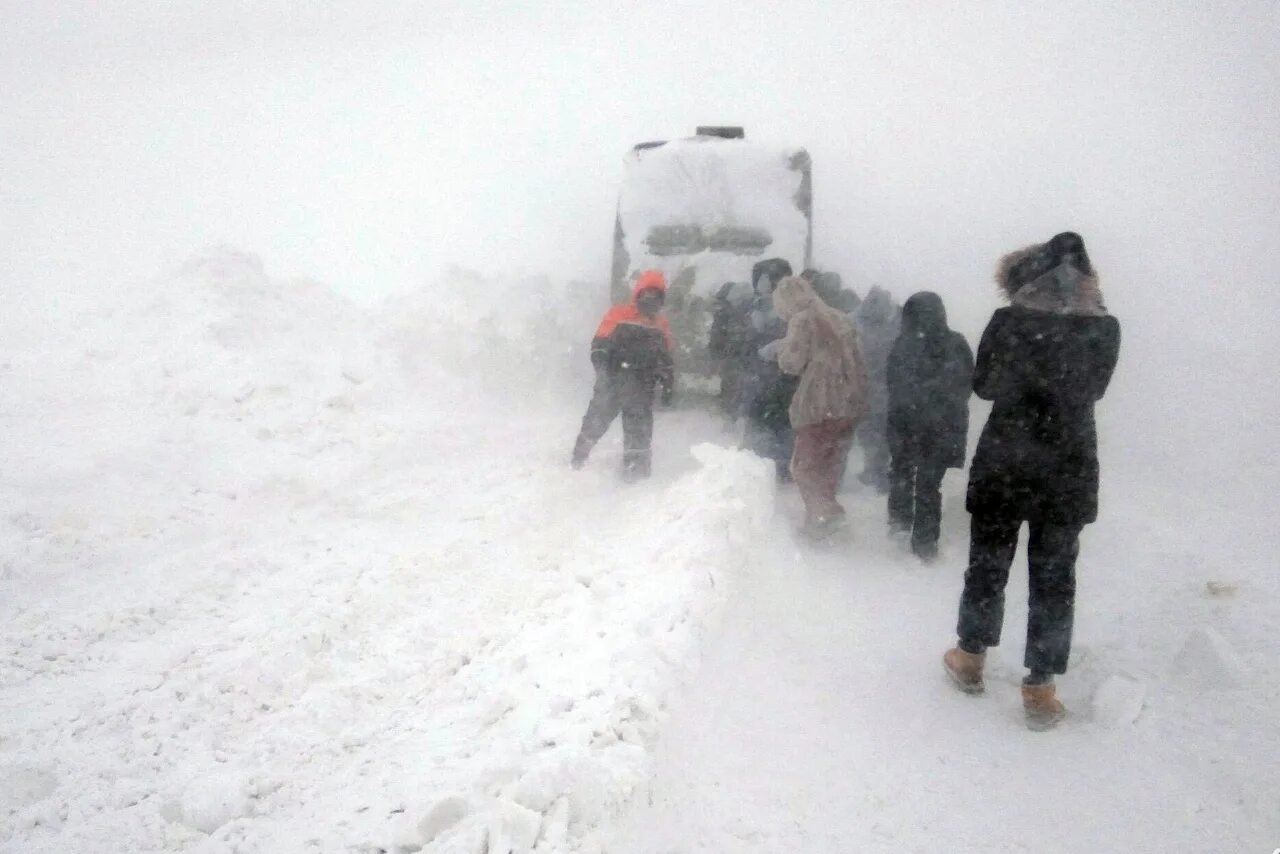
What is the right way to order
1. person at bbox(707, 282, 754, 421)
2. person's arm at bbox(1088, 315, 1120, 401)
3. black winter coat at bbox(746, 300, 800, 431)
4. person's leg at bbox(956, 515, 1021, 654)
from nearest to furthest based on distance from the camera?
1. person's arm at bbox(1088, 315, 1120, 401)
2. person's leg at bbox(956, 515, 1021, 654)
3. black winter coat at bbox(746, 300, 800, 431)
4. person at bbox(707, 282, 754, 421)

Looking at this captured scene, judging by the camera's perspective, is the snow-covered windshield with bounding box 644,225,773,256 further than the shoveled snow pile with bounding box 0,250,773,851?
Yes

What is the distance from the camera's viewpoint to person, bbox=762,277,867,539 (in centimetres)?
510

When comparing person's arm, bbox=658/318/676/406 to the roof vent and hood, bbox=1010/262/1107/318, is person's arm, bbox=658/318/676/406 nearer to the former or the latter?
hood, bbox=1010/262/1107/318

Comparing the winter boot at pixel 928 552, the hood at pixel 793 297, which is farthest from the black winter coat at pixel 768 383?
the winter boot at pixel 928 552

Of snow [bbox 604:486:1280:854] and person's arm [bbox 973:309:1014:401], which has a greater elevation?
person's arm [bbox 973:309:1014:401]

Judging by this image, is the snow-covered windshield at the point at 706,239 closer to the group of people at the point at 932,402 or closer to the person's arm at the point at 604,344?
the group of people at the point at 932,402

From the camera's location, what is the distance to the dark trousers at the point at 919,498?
201 inches

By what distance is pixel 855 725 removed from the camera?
3297 millimetres

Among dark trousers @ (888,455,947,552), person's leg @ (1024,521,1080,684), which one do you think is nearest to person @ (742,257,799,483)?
dark trousers @ (888,455,947,552)

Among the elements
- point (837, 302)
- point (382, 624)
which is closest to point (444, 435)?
point (382, 624)

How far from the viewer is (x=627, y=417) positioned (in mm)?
6297

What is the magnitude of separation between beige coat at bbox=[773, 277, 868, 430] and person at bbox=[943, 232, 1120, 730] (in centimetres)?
163

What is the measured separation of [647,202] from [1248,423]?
6566mm

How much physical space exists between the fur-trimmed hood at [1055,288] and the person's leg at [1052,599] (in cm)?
92
